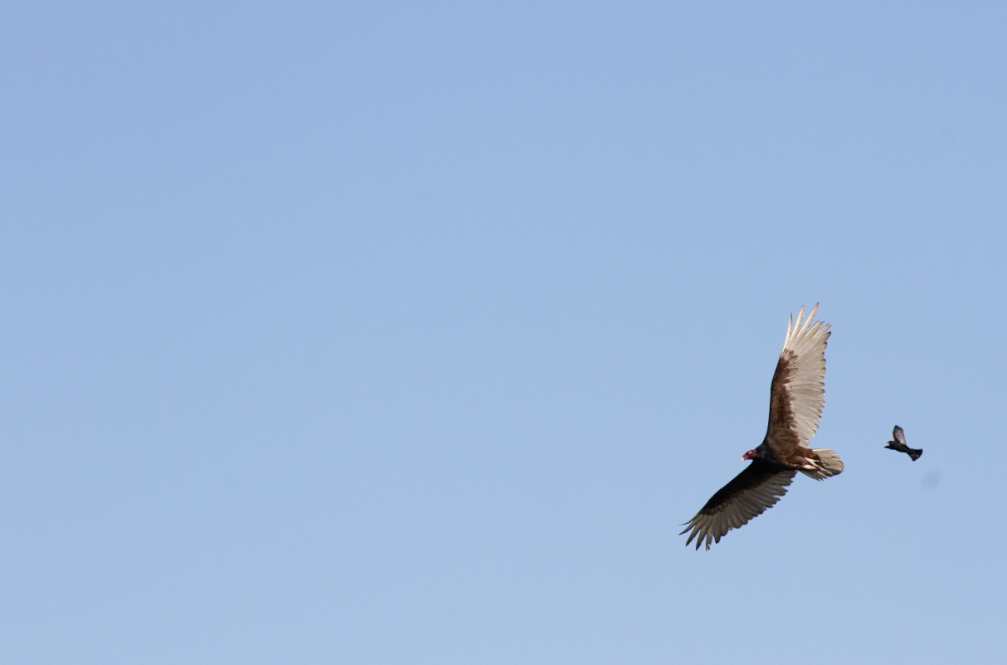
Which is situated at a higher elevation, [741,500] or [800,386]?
[800,386]

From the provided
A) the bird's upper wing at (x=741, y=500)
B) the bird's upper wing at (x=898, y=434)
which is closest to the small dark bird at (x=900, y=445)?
Answer: the bird's upper wing at (x=898, y=434)

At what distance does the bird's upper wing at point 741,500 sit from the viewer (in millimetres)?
24797

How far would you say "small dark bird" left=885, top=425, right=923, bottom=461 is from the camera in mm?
21016

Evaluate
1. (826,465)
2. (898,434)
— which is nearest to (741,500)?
(826,465)

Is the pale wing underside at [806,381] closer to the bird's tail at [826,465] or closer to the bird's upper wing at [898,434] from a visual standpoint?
the bird's tail at [826,465]

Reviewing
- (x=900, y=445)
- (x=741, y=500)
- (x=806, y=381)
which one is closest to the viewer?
(x=900, y=445)

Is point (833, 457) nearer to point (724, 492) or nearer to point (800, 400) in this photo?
point (800, 400)

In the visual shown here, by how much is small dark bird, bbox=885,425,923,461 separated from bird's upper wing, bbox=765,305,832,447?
2.25m

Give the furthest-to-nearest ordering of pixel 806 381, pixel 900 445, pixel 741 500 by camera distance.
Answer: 1. pixel 741 500
2. pixel 806 381
3. pixel 900 445

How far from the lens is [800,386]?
23703 millimetres

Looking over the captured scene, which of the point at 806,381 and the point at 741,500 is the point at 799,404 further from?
the point at 741,500

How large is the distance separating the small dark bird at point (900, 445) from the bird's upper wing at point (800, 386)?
225 cm

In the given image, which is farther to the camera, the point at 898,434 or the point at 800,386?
the point at 800,386

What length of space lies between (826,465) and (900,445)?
227 cm
